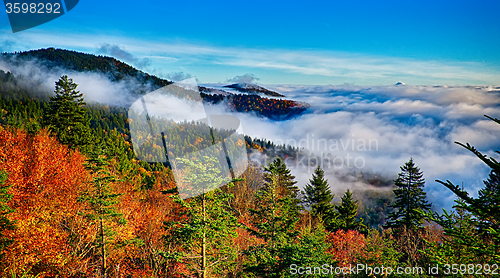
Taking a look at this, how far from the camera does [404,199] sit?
3988 cm

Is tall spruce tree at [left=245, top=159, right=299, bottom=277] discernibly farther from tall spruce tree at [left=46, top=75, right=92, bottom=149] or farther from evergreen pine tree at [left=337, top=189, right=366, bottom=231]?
tall spruce tree at [left=46, top=75, right=92, bottom=149]

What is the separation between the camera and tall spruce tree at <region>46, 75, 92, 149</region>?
34188mm

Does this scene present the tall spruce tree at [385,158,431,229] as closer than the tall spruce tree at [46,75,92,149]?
No

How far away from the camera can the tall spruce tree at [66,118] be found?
1346 inches

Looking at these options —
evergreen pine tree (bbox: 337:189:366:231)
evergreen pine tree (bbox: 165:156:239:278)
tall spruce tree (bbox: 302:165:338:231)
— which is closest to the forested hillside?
evergreen pine tree (bbox: 165:156:239:278)

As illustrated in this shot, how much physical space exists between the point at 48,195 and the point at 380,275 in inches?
1067

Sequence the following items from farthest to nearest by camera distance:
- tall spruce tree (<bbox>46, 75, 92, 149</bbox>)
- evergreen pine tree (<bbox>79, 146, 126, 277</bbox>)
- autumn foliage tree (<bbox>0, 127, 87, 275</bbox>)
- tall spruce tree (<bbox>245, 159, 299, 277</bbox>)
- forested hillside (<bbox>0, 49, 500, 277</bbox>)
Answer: tall spruce tree (<bbox>46, 75, 92, 149</bbox>) < autumn foliage tree (<bbox>0, 127, 87, 275</bbox>) < evergreen pine tree (<bbox>79, 146, 126, 277</bbox>) < tall spruce tree (<bbox>245, 159, 299, 277</bbox>) < forested hillside (<bbox>0, 49, 500, 277</bbox>)

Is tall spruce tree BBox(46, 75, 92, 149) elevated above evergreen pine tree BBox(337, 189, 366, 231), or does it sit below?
above

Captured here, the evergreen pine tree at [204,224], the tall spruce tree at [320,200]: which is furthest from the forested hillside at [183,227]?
the tall spruce tree at [320,200]

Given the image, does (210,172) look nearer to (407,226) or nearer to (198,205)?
(198,205)

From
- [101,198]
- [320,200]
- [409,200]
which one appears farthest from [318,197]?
[101,198]

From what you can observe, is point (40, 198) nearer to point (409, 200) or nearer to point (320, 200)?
point (320, 200)

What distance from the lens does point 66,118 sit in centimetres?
3447

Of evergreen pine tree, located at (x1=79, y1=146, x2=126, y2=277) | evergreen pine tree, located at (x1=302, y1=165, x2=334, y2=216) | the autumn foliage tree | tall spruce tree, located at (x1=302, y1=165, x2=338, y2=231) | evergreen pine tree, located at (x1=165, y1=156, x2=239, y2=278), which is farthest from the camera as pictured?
evergreen pine tree, located at (x1=302, y1=165, x2=334, y2=216)
